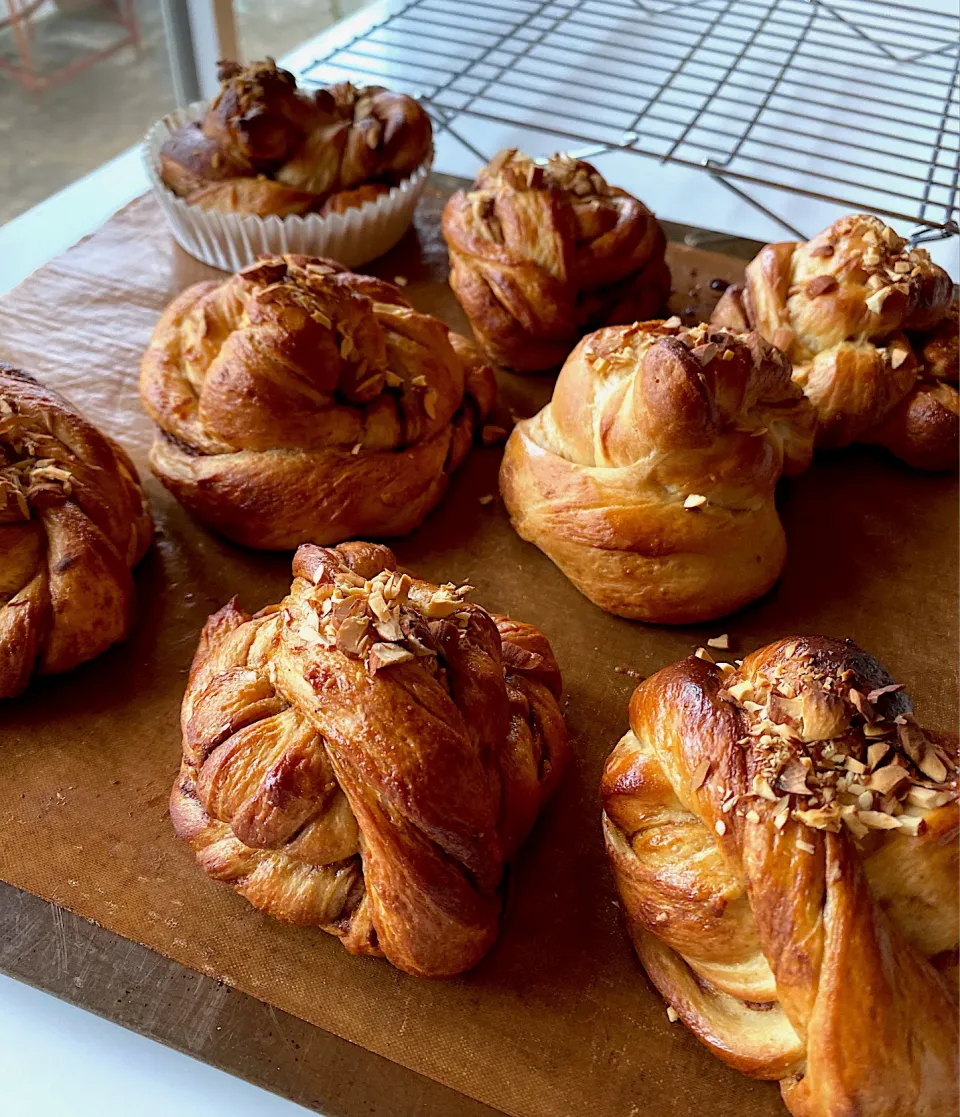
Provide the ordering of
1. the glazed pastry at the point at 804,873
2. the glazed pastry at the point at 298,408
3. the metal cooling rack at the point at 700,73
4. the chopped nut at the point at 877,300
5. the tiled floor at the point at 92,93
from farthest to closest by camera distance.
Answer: the tiled floor at the point at 92,93
the metal cooling rack at the point at 700,73
the chopped nut at the point at 877,300
the glazed pastry at the point at 298,408
the glazed pastry at the point at 804,873

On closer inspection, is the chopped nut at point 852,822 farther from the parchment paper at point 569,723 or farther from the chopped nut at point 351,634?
the chopped nut at point 351,634

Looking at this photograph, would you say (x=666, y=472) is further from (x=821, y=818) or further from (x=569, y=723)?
(x=821, y=818)

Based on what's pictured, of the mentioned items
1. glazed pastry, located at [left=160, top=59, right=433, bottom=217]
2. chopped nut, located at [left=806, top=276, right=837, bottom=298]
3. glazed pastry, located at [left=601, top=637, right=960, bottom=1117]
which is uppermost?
glazed pastry, located at [left=160, top=59, right=433, bottom=217]

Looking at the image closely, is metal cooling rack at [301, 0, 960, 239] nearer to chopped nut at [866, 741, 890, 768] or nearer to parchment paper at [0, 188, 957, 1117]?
parchment paper at [0, 188, 957, 1117]

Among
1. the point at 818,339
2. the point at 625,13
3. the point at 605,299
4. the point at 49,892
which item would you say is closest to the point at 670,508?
the point at 818,339

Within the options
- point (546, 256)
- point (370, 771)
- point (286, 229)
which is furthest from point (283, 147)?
point (370, 771)

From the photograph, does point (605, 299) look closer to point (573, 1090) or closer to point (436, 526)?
point (436, 526)

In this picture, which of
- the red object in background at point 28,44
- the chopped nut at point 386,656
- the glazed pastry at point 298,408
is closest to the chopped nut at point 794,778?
the chopped nut at point 386,656

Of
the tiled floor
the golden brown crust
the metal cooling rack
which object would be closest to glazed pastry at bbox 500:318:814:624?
the golden brown crust
